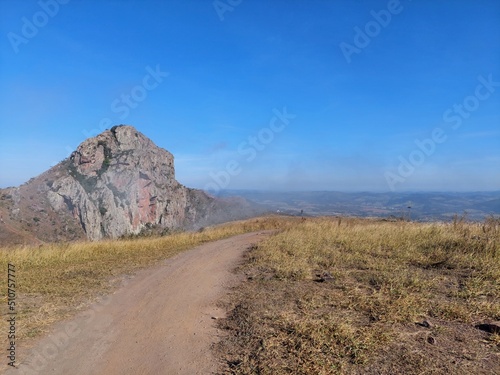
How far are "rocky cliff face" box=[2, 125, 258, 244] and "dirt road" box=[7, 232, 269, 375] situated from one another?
3015 centimetres

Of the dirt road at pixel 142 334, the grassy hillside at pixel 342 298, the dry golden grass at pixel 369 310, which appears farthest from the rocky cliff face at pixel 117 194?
the dirt road at pixel 142 334

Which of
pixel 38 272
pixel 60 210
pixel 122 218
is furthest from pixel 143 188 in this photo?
pixel 38 272

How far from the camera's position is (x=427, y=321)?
169 inches

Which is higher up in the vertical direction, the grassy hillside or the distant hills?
the distant hills

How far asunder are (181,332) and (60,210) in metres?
40.8

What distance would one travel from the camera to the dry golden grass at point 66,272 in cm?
519

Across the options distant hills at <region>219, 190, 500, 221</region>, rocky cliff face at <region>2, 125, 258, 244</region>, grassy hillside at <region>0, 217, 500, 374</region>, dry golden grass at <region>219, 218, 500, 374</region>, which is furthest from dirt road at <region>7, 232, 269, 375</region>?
rocky cliff face at <region>2, 125, 258, 244</region>

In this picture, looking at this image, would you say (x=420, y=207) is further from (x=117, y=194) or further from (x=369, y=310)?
(x=117, y=194)

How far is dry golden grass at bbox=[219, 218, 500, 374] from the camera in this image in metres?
3.46

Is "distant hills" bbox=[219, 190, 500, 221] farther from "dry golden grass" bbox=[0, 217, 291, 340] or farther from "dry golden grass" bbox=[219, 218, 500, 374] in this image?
"dry golden grass" bbox=[0, 217, 291, 340]

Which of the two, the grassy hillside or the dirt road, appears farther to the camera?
the dirt road

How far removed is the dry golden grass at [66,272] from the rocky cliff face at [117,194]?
25506 millimetres

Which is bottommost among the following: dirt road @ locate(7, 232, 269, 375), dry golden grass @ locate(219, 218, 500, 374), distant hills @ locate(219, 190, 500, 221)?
dirt road @ locate(7, 232, 269, 375)

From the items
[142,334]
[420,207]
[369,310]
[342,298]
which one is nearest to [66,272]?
[142,334]
